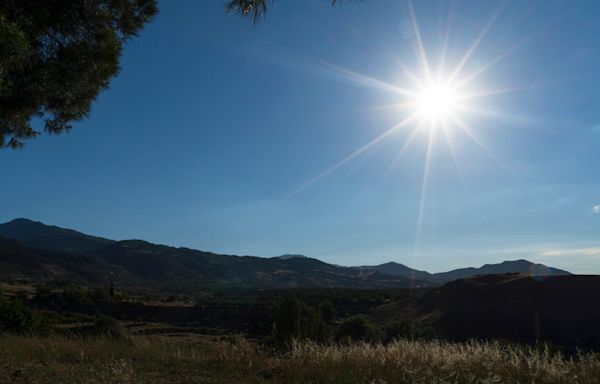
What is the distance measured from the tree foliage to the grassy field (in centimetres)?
483

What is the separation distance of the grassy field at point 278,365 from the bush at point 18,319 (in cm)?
755

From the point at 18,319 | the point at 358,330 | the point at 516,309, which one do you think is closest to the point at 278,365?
the point at 18,319

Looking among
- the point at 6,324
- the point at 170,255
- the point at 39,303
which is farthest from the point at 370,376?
the point at 170,255

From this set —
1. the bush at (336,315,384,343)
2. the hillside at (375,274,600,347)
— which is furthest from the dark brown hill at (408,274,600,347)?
the bush at (336,315,384,343)

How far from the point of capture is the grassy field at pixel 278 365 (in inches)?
255

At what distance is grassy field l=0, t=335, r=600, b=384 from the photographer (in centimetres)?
648

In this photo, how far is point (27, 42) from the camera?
7.35m

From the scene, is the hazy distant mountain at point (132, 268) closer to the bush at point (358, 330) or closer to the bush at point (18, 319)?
the bush at point (358, 330)

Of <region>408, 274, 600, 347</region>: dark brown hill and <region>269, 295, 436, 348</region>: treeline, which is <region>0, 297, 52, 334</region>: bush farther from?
<region>408, 274, 600, 347</region>: dark brown hill

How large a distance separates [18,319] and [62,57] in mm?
11861

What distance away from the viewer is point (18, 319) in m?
16.6

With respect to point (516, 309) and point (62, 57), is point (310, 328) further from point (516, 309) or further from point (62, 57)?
point (516, 309)

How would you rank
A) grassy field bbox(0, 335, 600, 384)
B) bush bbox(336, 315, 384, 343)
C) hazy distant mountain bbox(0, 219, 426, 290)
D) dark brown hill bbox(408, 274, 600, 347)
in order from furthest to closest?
hazy distant mountain bbox(0, 219, 426, 290) → dark brown hill bbox(408, 274, 600, 347) → bush bbox(336, 315, 384, 343) → grassy field bbox(0, 335, 600, 384)

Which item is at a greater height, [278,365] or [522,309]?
[522,309]
